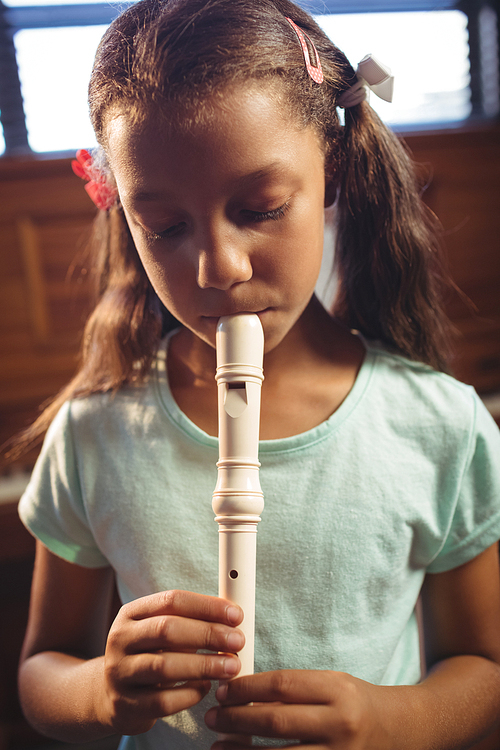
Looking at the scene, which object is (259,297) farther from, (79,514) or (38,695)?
(38,695)

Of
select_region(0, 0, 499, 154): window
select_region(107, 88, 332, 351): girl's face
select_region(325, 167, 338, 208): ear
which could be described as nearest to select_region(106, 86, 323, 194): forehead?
select_region(107, 88, 332, 351): girl's face

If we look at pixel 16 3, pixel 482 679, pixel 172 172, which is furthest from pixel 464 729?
pixel 16 3

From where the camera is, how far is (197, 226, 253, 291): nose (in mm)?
456

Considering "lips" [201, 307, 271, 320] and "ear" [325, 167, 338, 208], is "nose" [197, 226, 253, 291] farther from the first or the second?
"ear" [325, 167, 338, 208]

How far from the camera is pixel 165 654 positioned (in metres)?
0.44

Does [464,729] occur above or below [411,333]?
below

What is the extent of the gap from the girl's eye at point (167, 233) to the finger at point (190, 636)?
11.7 inches

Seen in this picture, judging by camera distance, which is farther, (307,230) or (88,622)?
(88,622)

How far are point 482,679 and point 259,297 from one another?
42 cm

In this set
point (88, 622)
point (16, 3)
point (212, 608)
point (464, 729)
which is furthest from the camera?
point (16, 3)

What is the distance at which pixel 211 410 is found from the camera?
0.62 meters

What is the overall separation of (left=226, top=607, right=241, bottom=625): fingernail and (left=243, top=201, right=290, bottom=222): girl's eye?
295 millimetres

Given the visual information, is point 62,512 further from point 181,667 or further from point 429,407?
point 429,407

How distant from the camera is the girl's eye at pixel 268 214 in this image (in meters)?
0.47
